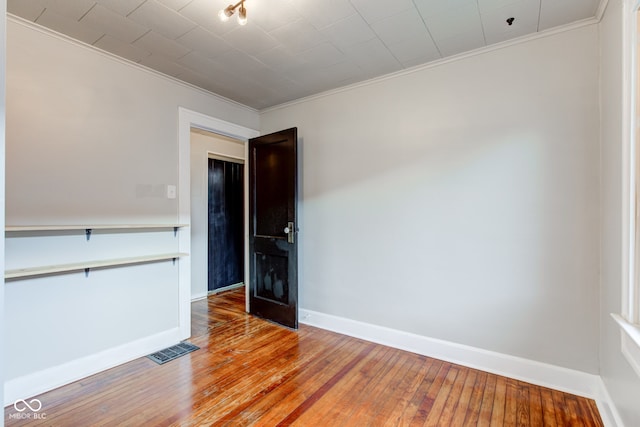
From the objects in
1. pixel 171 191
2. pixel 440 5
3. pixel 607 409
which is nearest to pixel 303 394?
pixel 607 409

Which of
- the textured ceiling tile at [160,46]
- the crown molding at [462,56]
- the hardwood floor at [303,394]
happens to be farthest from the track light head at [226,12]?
the hardwood floor at [303,394]

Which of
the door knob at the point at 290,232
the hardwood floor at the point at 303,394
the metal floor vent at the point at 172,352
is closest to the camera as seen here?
the hardwood floor at the point at 303,394

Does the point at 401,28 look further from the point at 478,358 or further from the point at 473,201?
the point at 478,358

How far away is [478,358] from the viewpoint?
237 cm

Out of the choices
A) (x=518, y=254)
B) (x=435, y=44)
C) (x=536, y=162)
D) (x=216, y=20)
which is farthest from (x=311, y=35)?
(x=518, y=254)

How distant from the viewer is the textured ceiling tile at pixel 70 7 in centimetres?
182

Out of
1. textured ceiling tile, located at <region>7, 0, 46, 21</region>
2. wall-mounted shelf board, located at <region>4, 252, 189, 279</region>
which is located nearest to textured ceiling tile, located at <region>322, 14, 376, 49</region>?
textured ceiling tile, located at <region>7, 0, 46, 21</region>

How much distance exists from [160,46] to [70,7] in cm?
55

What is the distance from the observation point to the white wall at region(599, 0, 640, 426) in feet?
5.05

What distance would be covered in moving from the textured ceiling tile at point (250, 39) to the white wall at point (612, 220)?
2084mm

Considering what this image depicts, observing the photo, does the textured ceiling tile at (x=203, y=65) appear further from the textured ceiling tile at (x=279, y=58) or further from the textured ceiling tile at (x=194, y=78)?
the textured ceiling tile at (x=279, y=58)

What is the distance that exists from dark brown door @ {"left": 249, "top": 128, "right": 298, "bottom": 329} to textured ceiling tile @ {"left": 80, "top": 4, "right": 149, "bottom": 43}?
150 centimetres

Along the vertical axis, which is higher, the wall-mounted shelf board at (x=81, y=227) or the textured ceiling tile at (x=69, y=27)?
the textured ceiling tile at (x=69, y=27)

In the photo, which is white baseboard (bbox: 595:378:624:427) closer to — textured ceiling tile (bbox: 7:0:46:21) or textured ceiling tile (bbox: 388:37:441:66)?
textured ceiling tile (bbox: 388:37:441:66)
